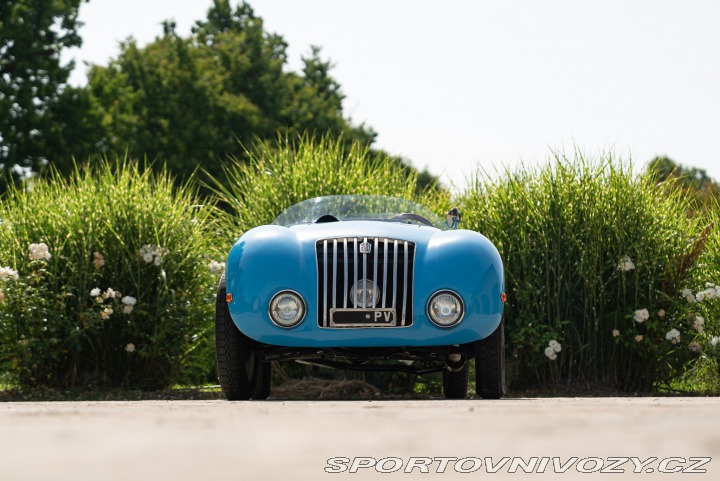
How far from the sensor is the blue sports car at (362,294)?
707 cm

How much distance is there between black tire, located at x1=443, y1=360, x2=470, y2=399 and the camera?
8477 millimetres

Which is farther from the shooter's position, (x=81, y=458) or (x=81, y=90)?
(x=81, y=90)

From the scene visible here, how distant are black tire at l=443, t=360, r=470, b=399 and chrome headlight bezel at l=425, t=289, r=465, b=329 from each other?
133 cm

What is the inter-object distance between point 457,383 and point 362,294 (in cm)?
183

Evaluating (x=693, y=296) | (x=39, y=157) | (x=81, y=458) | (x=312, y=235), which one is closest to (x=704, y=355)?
(x=693, y=296)

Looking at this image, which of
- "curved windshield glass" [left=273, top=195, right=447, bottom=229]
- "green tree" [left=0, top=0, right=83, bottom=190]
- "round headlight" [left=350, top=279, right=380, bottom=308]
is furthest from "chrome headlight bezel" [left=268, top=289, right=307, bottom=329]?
"green tree" [left=0, top=0, right=83, bottom=190]

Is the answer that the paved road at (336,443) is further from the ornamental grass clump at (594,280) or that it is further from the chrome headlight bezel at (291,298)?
the ornamental grass clump at (594,280)

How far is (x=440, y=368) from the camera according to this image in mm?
8141

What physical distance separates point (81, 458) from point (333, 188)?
855 centimetres

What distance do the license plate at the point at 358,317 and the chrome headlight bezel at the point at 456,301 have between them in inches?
9.6

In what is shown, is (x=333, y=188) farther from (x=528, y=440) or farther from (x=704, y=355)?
(x=528, y=440)

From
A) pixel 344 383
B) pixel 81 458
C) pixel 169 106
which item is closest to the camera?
pixel 81 458

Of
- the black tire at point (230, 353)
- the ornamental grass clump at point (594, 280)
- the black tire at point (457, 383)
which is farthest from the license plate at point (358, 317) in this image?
the ornamental grass clump at point (594, 280)

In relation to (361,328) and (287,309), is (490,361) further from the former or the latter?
(287,309)
